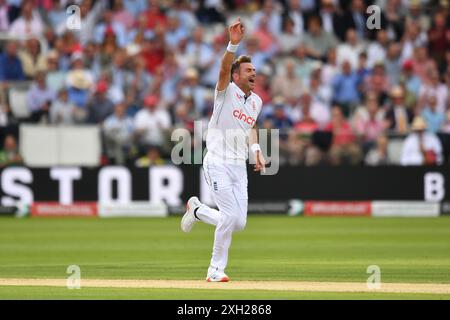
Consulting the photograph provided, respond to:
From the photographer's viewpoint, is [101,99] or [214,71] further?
[214,71]

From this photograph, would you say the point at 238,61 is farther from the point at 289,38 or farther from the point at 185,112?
the point at 289,38

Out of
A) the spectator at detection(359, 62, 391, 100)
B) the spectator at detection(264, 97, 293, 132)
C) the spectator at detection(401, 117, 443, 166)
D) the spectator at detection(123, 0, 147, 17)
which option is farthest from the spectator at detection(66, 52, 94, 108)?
the spectator at detection(401, 117, 443, 166)

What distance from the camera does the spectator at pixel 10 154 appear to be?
20555 mm

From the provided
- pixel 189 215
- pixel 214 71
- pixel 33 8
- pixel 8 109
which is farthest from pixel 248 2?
pixel 189 215

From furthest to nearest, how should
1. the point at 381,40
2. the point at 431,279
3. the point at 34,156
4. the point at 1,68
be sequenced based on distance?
the point at 381,40, the point at 1,68, the point at 34,156, the point at 431,279

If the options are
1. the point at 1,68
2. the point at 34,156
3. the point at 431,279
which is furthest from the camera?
the point at 1,68

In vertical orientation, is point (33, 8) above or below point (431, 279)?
above

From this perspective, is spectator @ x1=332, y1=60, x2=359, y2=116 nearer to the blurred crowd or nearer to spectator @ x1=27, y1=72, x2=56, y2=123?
the blurred crowd

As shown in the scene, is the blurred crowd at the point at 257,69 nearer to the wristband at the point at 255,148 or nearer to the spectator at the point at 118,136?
the spectator at the point at 118,136

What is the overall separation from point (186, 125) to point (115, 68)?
248 cm

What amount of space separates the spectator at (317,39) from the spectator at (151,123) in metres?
3.95

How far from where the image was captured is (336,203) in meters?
21.3

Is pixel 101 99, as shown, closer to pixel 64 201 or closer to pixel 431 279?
pixel 64 201

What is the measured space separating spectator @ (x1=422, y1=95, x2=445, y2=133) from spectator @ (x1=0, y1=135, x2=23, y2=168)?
296 inches
